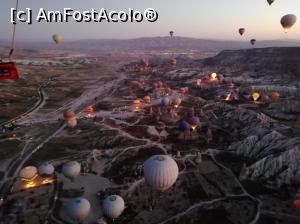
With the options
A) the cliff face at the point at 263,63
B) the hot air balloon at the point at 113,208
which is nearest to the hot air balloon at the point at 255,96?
the cliff face at the point at 263,63

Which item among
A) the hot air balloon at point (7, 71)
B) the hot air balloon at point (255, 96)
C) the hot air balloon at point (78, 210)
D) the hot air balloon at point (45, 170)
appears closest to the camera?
the hot air balloon at point (7, 71)

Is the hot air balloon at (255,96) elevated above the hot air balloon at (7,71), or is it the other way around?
the hot air balloon at (7,71)

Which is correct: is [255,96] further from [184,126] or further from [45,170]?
[45,170]

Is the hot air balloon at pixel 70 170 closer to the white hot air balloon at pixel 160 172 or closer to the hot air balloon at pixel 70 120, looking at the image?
the white hot air balloon at pixel 160 172

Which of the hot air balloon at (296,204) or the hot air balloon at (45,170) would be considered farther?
the hot air balloon at (45,170)

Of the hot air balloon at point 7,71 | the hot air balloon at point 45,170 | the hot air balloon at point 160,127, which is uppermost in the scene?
the hot air balloon at point 7,71

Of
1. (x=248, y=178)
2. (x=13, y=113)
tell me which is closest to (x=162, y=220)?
(x=248, y=178)

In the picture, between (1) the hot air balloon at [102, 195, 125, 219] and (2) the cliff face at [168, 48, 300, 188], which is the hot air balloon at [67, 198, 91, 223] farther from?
(2) the cliff face at [168, 48, 300, 188]

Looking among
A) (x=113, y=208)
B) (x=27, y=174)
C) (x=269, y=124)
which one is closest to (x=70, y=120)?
(x=27, y=174)

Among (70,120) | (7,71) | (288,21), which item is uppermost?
(288,21)

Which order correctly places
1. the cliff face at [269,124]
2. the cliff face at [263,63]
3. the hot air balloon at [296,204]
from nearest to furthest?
the hot air balloon at [296,204] → the cliff face at [269,124] → the cliff face at [263,63]
